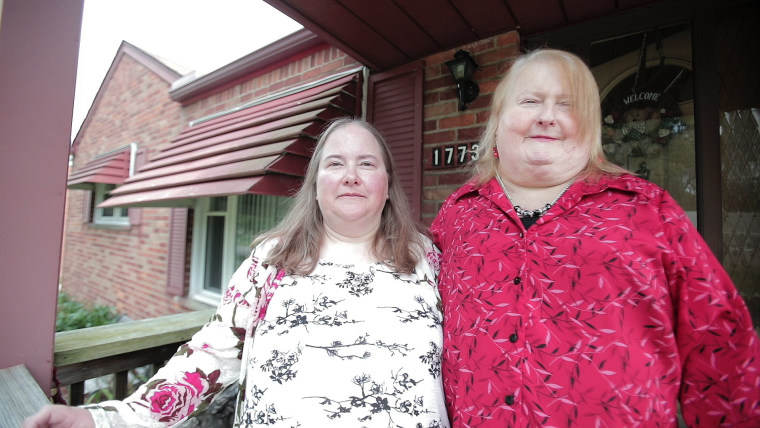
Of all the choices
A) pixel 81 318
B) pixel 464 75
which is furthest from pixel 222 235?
pixel 464 75

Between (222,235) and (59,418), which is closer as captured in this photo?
(59,418)

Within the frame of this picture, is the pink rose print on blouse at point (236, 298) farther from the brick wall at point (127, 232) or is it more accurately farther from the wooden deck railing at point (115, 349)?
the brick wall at point (127, 232)

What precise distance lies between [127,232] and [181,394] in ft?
22.4

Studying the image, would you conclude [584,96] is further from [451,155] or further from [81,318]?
[81,318]

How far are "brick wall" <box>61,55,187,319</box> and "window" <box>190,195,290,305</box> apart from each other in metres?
0.55

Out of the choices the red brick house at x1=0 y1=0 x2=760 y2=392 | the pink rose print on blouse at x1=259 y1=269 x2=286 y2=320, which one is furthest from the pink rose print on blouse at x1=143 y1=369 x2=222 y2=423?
the red brick house at x1=0 y1=0 x2=760 y2=392

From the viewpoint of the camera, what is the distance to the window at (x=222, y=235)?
4.40 meters

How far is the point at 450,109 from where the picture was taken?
2535mm

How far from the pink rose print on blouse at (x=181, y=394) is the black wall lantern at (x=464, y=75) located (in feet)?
6.87

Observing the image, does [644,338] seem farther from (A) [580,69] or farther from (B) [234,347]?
(B) [234,347]

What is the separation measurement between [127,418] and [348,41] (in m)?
2.36

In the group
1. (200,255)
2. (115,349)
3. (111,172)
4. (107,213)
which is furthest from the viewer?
(107,213)

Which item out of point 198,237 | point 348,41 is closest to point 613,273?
point 348,41

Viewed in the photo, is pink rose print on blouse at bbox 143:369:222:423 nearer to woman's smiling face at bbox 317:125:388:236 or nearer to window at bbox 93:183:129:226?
woman's smiling face at bbox 317:125:388:236
